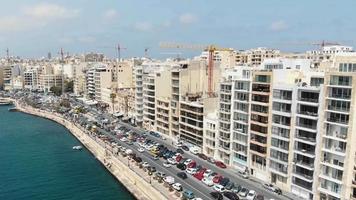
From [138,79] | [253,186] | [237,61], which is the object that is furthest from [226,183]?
[237,61]

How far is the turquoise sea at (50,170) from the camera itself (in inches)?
2743

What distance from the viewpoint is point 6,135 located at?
121312 millimetres

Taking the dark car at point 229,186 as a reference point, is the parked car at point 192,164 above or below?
above

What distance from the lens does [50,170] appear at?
8381cm

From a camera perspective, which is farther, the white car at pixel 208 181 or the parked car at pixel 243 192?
the white car at pixel 208 181

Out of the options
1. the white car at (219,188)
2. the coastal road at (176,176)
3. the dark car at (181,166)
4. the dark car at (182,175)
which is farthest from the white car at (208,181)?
the dark car at (181,166)

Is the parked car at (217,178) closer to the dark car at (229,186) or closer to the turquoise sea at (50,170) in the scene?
the dark car at (229,186)

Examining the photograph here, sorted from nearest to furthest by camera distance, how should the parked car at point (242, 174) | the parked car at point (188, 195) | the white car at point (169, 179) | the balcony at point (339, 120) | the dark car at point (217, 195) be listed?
1. the balcony at point (339, 120)
2. the dark car at point (217, 195)
3. the parked car at point (188, 195)
4. the white car at point (169, 179)
5. the parked car at point (242, 174)

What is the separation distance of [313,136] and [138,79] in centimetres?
6785

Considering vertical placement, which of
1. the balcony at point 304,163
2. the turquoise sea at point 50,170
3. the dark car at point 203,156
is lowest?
the turquoise sea at point 50,170

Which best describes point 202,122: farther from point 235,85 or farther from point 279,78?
point 279,78

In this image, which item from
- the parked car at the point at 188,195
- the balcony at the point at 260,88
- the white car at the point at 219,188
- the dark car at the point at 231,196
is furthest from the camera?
the balcony at the point at 260,88

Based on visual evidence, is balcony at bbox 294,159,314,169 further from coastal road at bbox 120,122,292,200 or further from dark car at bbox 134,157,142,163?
dark car at bbox 134,157,142,163

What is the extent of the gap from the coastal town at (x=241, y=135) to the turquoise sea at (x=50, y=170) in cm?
319
